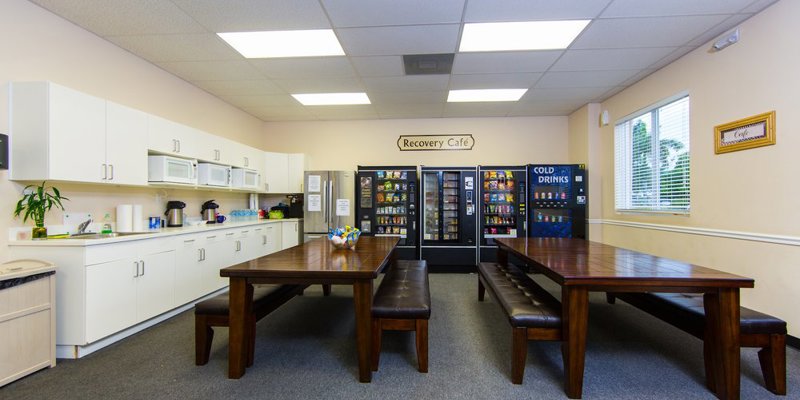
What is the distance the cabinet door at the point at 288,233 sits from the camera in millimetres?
5129

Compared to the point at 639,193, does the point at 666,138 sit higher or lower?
higher

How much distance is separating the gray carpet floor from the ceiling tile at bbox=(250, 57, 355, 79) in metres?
2.89

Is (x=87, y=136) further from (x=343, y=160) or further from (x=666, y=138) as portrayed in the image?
(x=666, y=138)

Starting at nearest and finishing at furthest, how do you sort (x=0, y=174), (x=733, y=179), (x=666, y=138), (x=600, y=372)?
(x=600, y=372) → (x=0, y=174) → (x=733, y=179) → (x=666, y=138)

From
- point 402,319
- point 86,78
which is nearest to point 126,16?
point 86,78

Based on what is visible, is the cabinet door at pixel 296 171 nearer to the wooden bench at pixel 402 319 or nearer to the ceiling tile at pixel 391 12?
the ceiling tile at pixel 391 12

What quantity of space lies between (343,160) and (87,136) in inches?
145

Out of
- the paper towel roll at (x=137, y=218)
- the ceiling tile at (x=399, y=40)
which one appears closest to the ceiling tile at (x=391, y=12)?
the ceiling tile at (x=399, y=40)

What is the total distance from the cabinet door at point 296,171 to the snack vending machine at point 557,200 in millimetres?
4065

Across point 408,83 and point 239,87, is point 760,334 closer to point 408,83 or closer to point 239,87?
point 408,83

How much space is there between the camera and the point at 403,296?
2.26 metres

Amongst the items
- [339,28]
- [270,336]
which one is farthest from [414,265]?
[339,28]

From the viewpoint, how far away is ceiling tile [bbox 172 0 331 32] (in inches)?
96.5

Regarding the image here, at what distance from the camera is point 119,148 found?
2.75 m
